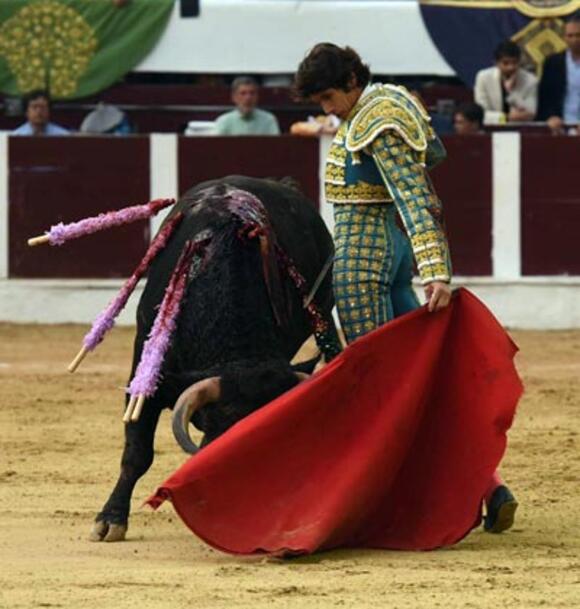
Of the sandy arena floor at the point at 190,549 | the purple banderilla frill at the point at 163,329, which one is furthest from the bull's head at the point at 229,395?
the sandy arena floor at the point at 190,549

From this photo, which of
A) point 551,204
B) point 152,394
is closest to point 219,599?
point 152,394

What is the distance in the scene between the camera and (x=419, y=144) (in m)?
5.29

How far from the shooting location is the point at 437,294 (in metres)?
5.26

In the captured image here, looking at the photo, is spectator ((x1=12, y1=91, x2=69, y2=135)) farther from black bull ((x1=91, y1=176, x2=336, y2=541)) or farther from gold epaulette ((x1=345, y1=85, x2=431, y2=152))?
gold epaulette ((x1=345, y1=85, x2=431, y2=152))

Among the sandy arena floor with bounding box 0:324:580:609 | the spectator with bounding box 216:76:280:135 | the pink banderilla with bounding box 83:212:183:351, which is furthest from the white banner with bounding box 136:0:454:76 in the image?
the pink banderilla with bounding box 83:212:183:351

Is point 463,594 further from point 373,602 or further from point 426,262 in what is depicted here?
point 426,262

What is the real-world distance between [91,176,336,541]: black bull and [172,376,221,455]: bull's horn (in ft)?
0.13

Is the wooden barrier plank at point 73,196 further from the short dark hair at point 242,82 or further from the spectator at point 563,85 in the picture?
the spectator at point 563,85

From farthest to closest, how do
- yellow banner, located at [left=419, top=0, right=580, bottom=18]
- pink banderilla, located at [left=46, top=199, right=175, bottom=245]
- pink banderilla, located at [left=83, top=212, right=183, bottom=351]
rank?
yellow banner, located at [left=419, top=0, right=580, bottom=18] < pink banderilla, located at [left=46, top=199, right=175, bottom=245] < pink banderilla, located at [left=83, top=212, right=183, bottom=351]

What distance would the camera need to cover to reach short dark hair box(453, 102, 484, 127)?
1088 centimetres

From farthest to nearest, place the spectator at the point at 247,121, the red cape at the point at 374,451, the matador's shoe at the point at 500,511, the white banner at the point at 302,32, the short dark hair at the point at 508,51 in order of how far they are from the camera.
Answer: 1. the white banner at the point at 302,32
2. the spectator at the point at 247,121
3. the short dark hair at the point at 508,51
4. the matador's shoe at the point at 500,511
5. the red cape at the point at 374,451

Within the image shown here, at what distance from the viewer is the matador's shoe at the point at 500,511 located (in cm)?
550

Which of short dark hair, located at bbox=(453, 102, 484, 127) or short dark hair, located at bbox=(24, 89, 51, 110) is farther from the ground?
short dark hair, located at bbox=(24, 89, 51, 110)

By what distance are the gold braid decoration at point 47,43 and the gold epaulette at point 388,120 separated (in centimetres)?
659
